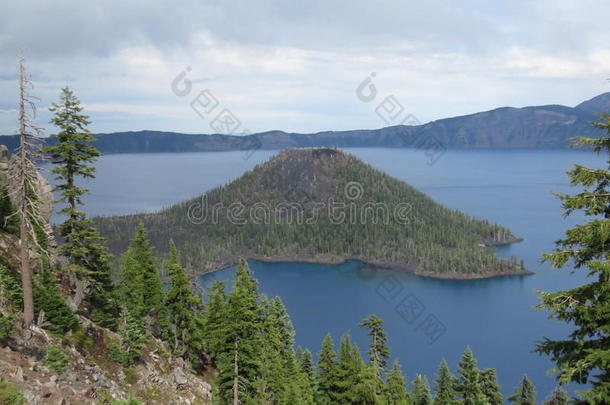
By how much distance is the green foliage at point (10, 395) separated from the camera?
21.5 meters

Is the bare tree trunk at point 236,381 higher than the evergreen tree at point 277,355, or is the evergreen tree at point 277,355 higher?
the bare tree trunk at point 236,381

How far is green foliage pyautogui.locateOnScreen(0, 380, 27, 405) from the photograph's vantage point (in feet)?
70.5

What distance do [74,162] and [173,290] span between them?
55.8ft

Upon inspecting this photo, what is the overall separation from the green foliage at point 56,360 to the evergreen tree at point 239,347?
38.2 ft

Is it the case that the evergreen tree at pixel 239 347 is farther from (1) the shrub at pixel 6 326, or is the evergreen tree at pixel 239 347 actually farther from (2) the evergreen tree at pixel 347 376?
(1) the shrub at pixel 6 326

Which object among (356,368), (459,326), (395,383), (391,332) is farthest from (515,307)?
(356,368)

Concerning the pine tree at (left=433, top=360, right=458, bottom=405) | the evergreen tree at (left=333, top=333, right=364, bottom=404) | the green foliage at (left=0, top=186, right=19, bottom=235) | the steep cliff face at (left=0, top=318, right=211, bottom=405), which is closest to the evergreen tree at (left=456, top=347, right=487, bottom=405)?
the pine tree at (left=433, top=360, right=458, bottom=405)

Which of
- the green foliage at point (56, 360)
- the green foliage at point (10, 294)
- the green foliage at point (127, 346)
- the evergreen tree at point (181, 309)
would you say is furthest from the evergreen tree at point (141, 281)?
the green foliage at point (56, 360)

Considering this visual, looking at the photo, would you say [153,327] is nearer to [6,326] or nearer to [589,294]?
Answer: [6,326]

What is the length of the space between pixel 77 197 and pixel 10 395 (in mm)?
18631

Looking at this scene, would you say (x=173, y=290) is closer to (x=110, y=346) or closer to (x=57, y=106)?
(x=110, y=346)

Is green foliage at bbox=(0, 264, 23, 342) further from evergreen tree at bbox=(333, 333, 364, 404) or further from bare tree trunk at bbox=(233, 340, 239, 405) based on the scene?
evergreen tree at bbox=(333, 333, 364, 404)

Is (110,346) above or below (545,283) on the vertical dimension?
above

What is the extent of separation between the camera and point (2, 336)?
26719 millimetres
